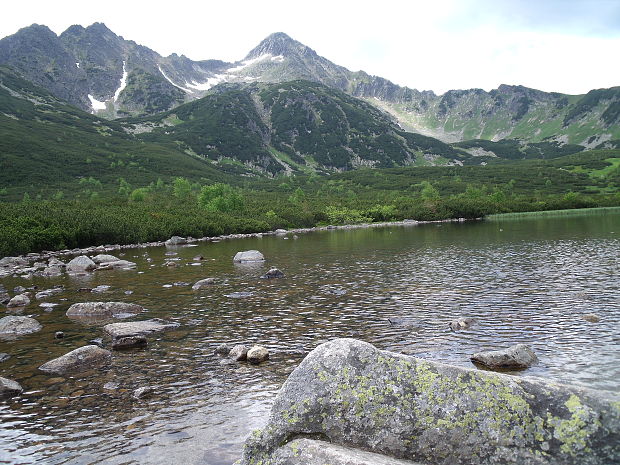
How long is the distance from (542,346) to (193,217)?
83244 millimetres

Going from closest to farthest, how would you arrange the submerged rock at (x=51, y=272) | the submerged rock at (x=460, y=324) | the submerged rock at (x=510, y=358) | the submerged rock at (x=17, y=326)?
the submerged rock at (x=510, y=358)
the submerged rock at (x=460, y=324)
the submerged rock at (x=17, y=326)
the submerged rock at (x=51, y=272)

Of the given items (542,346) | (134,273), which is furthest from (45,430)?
(134,273)

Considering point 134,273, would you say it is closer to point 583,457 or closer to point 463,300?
point 463,300

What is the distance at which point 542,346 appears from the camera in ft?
49.9

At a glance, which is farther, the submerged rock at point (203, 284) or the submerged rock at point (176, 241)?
the submerged rock at point (176, 241)

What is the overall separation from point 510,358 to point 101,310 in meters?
19.9

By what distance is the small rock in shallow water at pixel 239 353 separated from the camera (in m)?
15.1

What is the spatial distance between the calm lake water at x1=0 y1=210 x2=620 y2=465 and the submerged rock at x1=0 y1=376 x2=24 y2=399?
Answer: 27 centimetres

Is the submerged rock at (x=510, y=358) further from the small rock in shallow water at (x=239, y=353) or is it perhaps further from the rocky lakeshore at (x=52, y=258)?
the rocky lakeshore at (x=52, y=258)


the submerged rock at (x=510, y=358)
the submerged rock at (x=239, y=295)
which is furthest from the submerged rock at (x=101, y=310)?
the submerged rock at (x=510, y=358)

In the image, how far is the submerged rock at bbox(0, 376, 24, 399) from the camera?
41.7 ft

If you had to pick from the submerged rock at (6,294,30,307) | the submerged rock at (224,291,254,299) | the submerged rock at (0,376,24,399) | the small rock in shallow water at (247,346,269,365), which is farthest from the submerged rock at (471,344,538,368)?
the submerged rock at (6,294,30,307)

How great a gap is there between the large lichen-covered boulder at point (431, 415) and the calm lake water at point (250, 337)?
345 centimetres

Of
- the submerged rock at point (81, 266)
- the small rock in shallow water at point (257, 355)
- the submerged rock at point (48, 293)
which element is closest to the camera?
the small rock in shallow water at point (257, 355)
